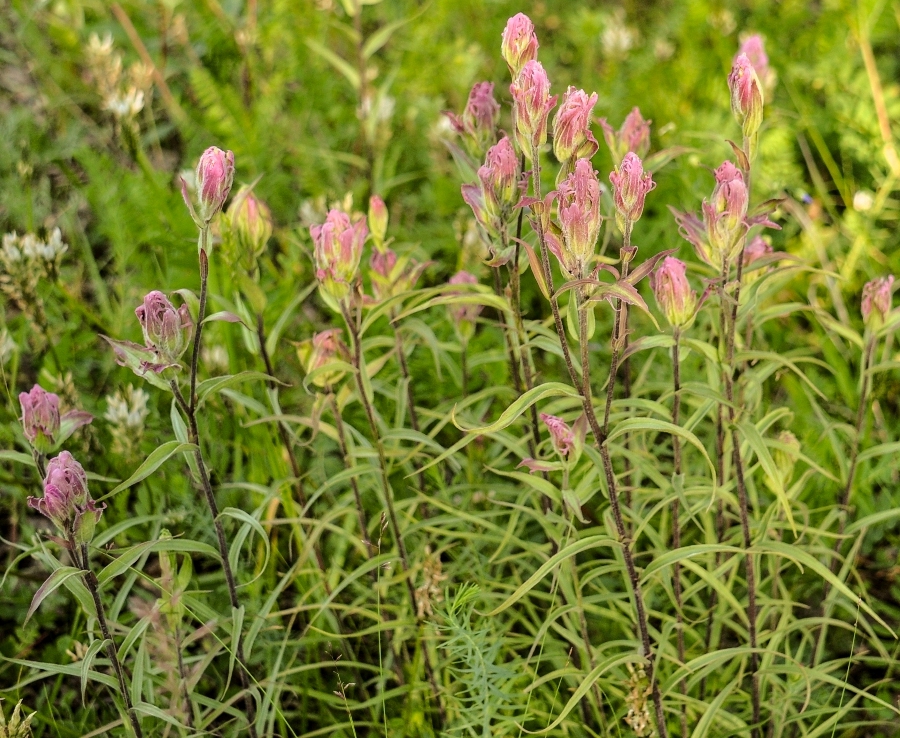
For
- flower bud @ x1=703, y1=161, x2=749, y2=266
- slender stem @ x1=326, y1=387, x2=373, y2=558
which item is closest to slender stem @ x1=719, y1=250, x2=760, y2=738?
flower bud @ x1=703, y1=161, x2=749, y2=266

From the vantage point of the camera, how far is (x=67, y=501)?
1.18 metres

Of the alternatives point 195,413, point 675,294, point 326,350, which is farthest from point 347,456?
point 675,294

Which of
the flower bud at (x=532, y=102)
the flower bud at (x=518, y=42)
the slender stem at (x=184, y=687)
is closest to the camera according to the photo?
the flower bud at (x=532, y=102)

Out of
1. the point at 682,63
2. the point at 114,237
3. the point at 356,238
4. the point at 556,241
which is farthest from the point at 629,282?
the point at 682,63

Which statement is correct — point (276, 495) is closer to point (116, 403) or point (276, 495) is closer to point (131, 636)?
point (131, 636)

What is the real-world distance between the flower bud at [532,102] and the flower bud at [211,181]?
409 millimetres

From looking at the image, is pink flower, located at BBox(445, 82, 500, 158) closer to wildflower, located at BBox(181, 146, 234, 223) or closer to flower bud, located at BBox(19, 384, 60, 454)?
wildflower, located at BBox(181, 146, 234, 223)

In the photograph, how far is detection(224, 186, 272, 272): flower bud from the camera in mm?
1488

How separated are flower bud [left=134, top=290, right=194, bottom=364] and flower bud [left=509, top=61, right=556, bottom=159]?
1.80ft

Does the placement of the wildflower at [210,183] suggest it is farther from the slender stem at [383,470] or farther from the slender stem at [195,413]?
the slender stem at [383,470]

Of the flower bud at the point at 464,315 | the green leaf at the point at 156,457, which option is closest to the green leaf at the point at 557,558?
the green leaf at the point at 156,457

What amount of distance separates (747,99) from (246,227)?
840 mm

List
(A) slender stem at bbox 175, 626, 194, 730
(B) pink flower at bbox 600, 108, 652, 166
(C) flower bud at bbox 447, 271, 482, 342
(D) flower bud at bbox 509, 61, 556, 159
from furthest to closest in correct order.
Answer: (C) flower bud at bbox 447, 271, 482, 342, (B) pink flower at bbox 600, 108, 652, 166, (A) slender stem at bbox 175, 626, 194, 730, (D) flower bud at bbox 509, 61, 556, 159

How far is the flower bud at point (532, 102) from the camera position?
1.15 meters
